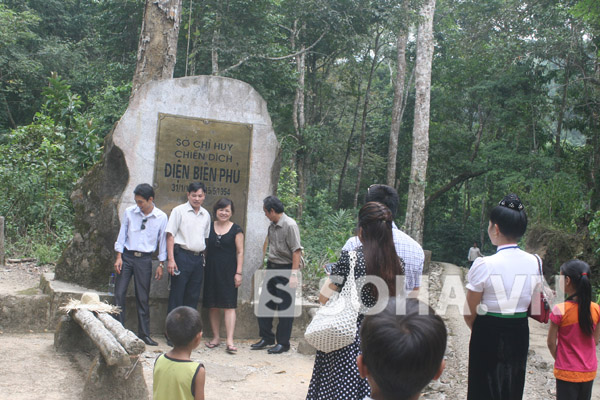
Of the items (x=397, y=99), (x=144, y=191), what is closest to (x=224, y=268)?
(x=144, y=191)

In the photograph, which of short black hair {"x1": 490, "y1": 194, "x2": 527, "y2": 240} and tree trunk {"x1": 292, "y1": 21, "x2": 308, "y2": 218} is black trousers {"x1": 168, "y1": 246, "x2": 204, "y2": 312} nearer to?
short black hair {"x1": 490, "y1": 194, "x2": 527, "y2": 240}

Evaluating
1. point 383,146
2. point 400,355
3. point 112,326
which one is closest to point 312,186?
point 383,146

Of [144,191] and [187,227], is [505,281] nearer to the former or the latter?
[187,227]

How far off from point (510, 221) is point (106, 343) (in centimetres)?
290

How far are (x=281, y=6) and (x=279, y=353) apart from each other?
12984 millimetres

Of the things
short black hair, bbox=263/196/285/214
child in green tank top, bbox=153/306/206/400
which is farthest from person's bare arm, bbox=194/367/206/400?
short black hair, bbox=263/196/285/214

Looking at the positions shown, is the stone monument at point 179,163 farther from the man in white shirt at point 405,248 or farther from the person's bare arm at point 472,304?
the person's bare arm at point 472,304

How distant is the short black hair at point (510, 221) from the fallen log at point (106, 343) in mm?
2704

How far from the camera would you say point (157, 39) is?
28.4ft

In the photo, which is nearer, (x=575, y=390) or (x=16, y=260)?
(x=575, y=390)

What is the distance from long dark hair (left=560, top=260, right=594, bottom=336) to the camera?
3.83 m

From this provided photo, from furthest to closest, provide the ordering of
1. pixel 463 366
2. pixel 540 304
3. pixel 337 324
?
1. pixel 463 366
2. pixel 540 304
3. pixel 337 324

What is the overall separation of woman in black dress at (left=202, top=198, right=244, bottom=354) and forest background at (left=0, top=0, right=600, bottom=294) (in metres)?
3.53

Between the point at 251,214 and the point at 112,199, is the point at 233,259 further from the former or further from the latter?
the point at 112,199
